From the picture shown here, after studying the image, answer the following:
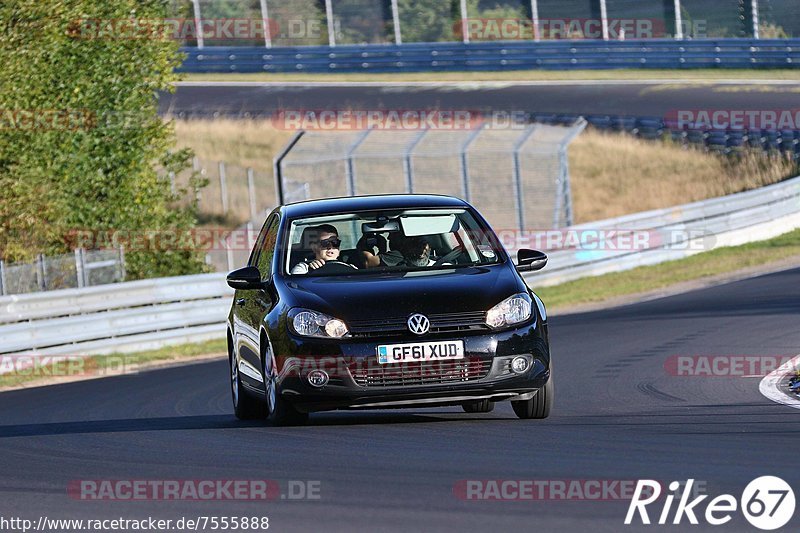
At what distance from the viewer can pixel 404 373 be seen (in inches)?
381

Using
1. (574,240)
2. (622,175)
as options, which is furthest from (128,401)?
(622,175)

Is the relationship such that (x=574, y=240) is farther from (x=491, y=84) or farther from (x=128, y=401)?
(x=491, y=84)

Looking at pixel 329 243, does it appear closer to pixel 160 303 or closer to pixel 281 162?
pixel 160 303

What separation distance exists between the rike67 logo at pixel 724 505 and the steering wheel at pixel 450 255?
12.2 ft

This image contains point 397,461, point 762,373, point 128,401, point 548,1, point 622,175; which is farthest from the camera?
point 548,1

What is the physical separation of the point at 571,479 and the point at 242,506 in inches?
61.8

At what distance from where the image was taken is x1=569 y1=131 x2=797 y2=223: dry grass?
36.1 metres

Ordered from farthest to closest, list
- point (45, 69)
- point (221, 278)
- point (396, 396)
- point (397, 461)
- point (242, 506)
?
1. point (45, 69)
2. point (221, 278)
3. point (396, 396)
4. point (397, 461)
5. point (242, 506)

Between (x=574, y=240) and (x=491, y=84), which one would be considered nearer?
(x=574, y=240)

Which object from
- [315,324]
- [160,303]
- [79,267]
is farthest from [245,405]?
[79,267]

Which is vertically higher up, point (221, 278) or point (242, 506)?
point (242, 506)

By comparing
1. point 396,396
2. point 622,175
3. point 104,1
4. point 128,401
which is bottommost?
point 622,175

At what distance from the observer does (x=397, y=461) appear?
8422 millimetres

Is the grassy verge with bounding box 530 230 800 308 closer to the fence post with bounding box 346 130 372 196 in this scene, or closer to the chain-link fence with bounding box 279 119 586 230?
the chain-link fence with bounding box 279 119 586 230
